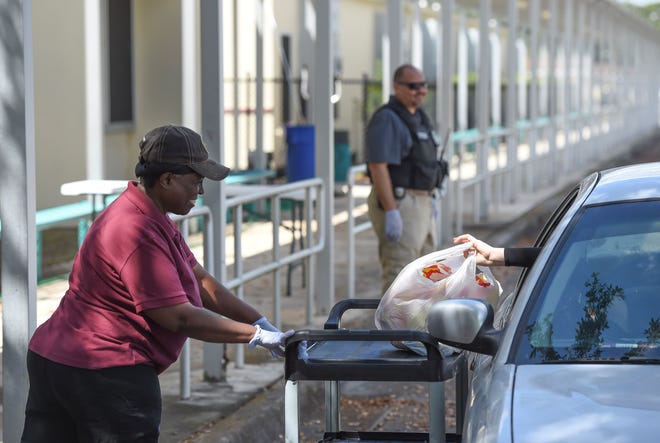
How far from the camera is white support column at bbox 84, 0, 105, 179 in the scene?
13.3 m

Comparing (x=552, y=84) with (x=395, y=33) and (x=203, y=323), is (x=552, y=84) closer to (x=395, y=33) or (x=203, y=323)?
(x=395, y=33)

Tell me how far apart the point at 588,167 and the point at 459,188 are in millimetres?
16353

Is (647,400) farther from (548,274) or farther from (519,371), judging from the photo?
(548,274)

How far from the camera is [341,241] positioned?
15367mm

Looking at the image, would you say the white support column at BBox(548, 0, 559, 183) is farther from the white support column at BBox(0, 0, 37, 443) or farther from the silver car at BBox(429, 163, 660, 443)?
the silver car at BBox(429, 163, 660, 443)

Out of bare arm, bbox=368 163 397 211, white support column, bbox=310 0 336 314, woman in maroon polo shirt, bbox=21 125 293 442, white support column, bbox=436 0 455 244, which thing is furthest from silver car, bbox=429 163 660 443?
white support column, bbox=436 0 455 244

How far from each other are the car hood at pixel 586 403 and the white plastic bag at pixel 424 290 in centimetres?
81

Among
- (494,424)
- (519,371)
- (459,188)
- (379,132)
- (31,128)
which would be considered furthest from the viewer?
(459,188)

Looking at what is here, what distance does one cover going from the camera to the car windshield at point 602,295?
165 inches

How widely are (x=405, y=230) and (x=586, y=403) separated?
5.33 m

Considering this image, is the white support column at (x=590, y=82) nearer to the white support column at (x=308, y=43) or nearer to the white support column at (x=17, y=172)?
the white support column at (x=308, y=43)

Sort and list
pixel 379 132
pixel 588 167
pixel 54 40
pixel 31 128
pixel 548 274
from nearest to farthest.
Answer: pixel 548 274
pixel 31 128
pixel 379 132
pixel 54 40
pixel 588 167

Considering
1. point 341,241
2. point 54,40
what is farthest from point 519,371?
point 341,241

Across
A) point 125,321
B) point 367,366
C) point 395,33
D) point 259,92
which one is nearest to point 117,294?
point 125,321
